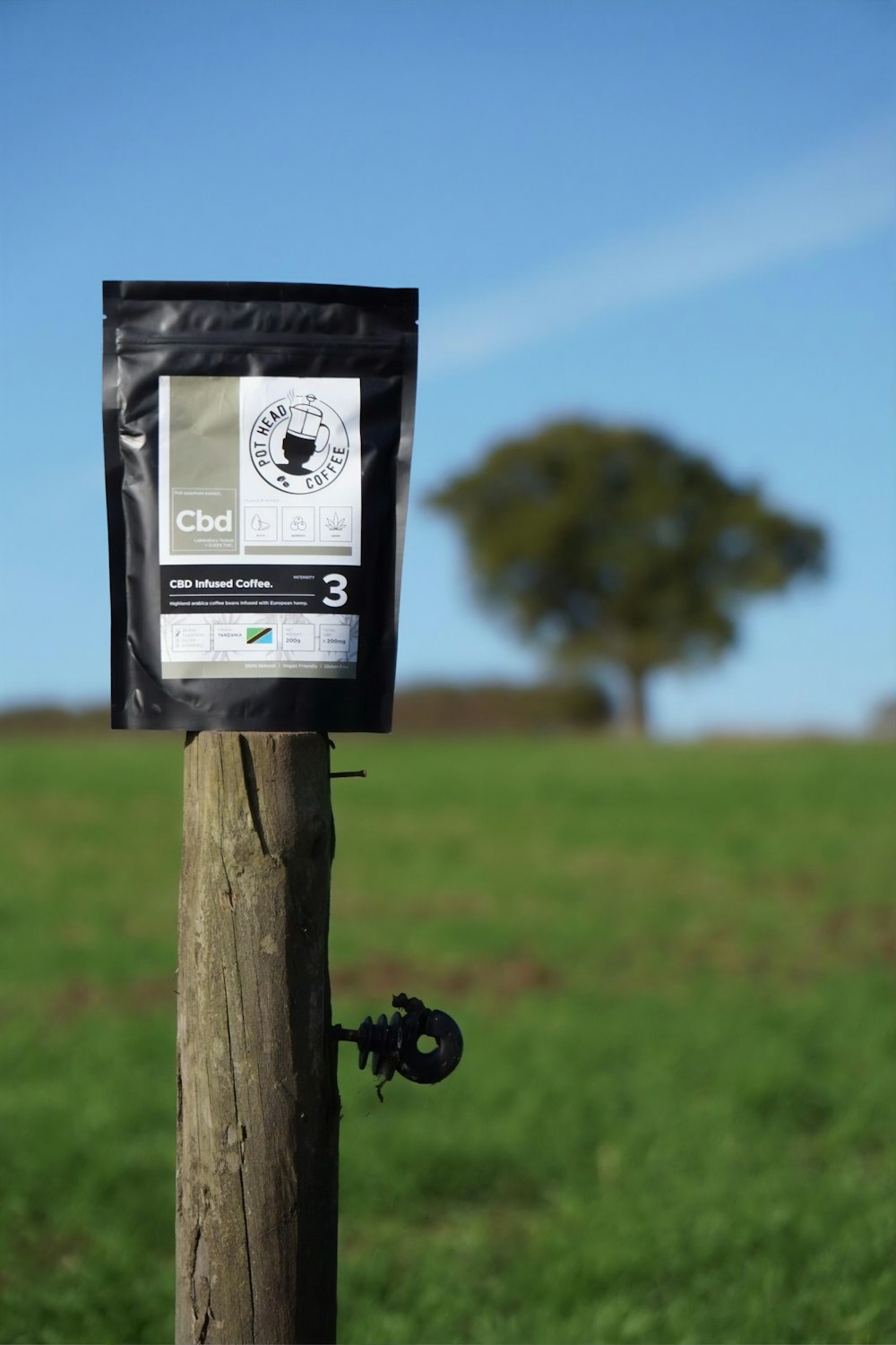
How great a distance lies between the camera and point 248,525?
278 cm

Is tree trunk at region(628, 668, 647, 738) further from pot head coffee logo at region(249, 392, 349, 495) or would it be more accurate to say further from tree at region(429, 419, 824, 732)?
pot head coffee logo at region(249, 392, 349, 495)

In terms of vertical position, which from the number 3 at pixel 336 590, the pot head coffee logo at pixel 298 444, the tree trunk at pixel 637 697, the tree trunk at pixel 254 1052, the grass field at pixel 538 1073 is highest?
the pot head coffee logo at pixel 298 444

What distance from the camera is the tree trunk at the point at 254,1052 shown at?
2762 mm

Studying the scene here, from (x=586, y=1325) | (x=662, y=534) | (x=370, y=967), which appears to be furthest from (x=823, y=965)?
(x=662, y=534)

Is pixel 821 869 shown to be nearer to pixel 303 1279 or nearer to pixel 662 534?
pixel 303 1279

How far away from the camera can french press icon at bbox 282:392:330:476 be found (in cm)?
278

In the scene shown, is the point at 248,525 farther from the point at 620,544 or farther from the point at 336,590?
the point at 620,544

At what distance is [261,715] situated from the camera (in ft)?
9.11

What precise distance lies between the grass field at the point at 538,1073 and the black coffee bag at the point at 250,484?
7.31 ft

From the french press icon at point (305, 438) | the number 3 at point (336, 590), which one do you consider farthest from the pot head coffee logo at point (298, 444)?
the number 3 at point (336, 590)

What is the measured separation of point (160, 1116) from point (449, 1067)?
189 inches

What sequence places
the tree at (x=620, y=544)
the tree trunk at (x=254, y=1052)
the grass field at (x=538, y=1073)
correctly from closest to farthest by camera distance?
the tree trunk at (x=254, y=1052) < the grass field at (x=538, y=1073) < the tree at (x=620, y=544)

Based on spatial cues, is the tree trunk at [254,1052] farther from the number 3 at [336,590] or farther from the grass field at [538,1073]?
the grass field at [538,1073]

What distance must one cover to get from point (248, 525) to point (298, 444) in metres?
0.19
